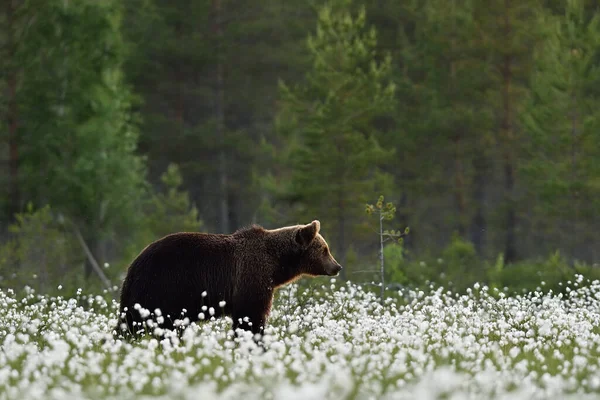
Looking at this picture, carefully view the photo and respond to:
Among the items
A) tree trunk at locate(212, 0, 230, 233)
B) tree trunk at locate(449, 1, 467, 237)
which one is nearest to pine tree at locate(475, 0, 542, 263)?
tree trunk at locate(449, 1, 467, 237)

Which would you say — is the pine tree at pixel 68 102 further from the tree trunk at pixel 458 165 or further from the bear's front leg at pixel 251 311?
the bear's front leg at pixel 251 311

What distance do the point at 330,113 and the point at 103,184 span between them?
7670 millimetres

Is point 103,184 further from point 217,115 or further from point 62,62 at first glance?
point 217,115

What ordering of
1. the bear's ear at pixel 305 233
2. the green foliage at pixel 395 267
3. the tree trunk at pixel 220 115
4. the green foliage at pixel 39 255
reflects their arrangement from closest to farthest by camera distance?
the bear's ear at pixel 305 233 → the green foliage at pixel 39 255 → the green foliage at pixel 395 267 → the tree trunk at pixel 220 115

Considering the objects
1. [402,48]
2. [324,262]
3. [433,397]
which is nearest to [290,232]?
[324,262]

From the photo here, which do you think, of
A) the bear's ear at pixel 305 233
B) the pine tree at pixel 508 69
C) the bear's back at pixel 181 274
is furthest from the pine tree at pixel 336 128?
the bear's back at pixel 181 274

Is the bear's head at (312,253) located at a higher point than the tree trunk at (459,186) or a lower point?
higher

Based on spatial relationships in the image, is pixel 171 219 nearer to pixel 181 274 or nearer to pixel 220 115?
pixel 220 115

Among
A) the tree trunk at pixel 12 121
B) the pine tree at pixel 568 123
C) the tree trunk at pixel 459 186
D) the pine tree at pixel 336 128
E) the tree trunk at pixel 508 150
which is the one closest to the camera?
the tree trunk at pixel 12 121

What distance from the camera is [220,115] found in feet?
144

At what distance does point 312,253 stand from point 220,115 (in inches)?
1289

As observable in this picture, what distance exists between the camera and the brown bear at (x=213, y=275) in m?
10.2

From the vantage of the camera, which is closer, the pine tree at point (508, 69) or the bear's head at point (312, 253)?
the bear's head at point (312, 253)

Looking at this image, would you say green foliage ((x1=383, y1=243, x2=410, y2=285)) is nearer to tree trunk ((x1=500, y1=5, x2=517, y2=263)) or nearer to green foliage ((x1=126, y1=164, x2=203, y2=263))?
green foliage ((x1=126, y1=164, x2=203, y2=263))
